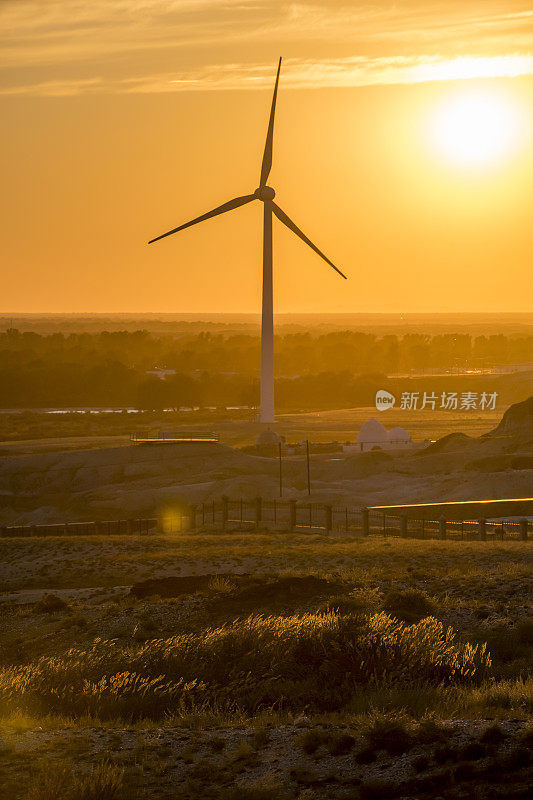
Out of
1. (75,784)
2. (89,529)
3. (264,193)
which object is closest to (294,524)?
(89,529)

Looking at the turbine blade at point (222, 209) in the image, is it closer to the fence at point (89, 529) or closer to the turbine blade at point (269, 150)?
the turbine blade at point (269, 150)

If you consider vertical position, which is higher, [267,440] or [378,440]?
[267,440]

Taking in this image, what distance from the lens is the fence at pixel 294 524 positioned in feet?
151

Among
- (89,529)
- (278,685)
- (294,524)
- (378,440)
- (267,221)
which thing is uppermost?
(267,221)

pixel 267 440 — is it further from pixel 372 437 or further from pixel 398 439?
pixel 398 439

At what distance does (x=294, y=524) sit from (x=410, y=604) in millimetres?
28138

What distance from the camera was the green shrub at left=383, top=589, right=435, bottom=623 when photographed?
24.0 m

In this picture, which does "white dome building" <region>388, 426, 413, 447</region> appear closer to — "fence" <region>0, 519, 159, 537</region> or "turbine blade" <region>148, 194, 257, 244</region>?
"turbine blade" <region>148, 194, 257, 244</region>

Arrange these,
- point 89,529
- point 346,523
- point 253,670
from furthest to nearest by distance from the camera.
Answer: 1. point 89,529
2. point 346,523
3. point 253,670

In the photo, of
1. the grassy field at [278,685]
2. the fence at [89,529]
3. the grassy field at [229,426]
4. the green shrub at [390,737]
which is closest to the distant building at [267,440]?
the grassy field at [229,426]

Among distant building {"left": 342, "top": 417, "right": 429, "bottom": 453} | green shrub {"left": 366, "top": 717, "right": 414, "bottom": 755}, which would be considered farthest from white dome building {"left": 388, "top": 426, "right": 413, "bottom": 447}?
green shrub {"left": 366, "top": 717, "right": 414, "bottom": 755}

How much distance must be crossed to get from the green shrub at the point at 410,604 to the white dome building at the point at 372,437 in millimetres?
90150

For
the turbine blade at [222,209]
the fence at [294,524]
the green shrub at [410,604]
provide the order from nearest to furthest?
the green shrub at [410,604]
the fence at [294,524]
the turbine blade at [222,209]

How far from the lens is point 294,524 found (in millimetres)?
52531
